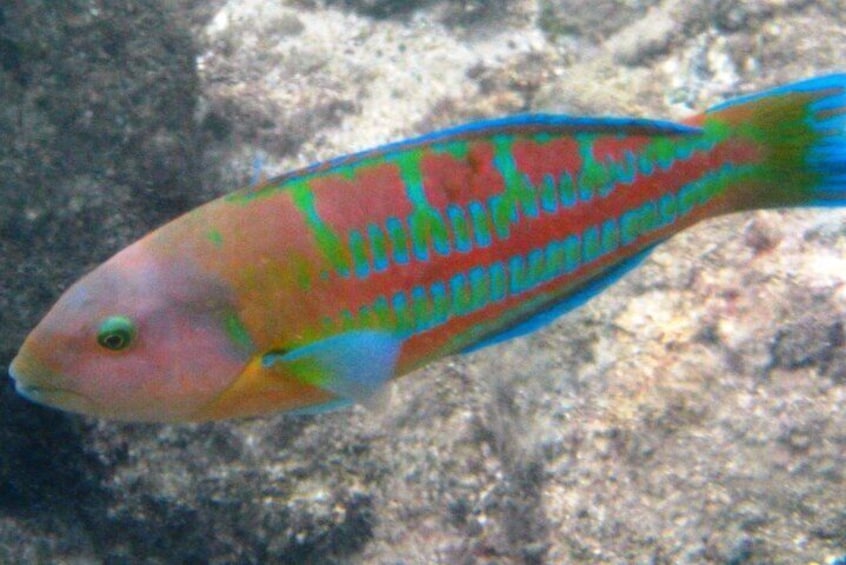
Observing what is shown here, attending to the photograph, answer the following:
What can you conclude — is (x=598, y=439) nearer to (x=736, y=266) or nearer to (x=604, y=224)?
Answer: (x=736, y=266)

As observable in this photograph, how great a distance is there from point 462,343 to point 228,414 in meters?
0.56

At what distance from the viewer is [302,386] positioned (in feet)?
5.17

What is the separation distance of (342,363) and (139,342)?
432mm

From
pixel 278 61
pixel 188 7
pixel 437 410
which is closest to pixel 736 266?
pixel 437 410

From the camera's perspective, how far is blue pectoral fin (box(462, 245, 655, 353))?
5.68 ft

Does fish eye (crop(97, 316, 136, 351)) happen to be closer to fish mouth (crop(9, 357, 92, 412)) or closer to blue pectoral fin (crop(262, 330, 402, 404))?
fish mouth (crop(9, 357, 92, 412))

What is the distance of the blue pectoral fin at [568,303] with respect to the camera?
5.68ft

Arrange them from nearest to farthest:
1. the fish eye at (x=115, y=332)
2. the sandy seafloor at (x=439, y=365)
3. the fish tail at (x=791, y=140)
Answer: the fish eye at (x=115, y=332) < the fish tail at (x=791, y=140) < the sandy seafloor at (x=439, y=365)

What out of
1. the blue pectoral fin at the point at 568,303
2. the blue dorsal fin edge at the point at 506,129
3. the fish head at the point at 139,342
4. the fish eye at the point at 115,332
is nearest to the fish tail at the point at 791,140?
the blue dorsal fin edge at the point at 506,129

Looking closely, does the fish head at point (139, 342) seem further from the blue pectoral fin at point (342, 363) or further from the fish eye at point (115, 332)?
the blue pectoral fin at point (342, 363)

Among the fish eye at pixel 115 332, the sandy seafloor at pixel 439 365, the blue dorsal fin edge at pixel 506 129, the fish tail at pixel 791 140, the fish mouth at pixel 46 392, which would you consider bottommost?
the sandy seafloor at pixel 439 365

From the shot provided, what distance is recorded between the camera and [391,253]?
159 centimetres

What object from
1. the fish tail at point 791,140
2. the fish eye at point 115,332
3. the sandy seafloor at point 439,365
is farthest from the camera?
the sandy seafloor at point 439,365

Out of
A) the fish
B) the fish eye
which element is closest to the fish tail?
the fish
